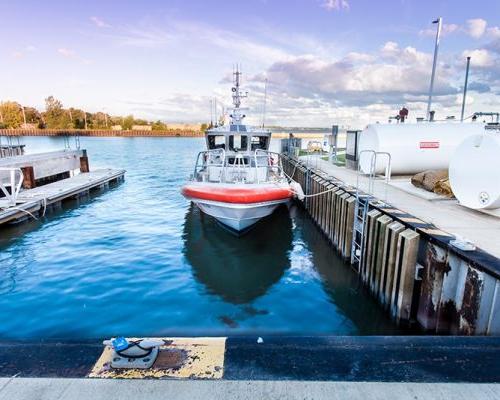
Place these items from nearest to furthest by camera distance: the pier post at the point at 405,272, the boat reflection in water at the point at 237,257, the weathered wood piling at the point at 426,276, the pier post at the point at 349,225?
the weathered wood piling at the point at 426,276 → the pier post at the point at 405,272 → the boat reflection in water at the point at 237,257 → the pier post at the point at 349,225

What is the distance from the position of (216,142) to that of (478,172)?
351 inches

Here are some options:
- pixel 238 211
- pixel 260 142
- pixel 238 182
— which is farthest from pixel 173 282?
pixel 260 142

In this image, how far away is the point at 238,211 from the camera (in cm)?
974

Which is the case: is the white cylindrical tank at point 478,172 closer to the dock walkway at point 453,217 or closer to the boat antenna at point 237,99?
the dock walkway at point 453,217

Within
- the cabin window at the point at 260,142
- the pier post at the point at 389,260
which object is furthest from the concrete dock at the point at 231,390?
the cabin window at the point at 260,142

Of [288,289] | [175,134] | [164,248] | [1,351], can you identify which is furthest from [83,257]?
[175,134]

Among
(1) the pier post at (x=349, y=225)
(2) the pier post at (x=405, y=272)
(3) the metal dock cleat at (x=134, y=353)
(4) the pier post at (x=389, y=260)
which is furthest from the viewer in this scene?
(1) the pier post at (x=349, y=225)

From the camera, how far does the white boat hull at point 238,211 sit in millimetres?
9703

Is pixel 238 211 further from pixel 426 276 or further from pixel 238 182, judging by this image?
pixel 426 276

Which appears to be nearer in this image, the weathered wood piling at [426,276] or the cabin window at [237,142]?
the weathered wood piling at [426,276]

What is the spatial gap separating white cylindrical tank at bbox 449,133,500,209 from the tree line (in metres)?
118

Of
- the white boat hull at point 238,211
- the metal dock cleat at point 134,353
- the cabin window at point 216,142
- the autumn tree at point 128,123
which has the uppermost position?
the autumn tree at point 128,123

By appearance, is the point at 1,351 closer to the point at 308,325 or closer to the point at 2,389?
the point at 2,389

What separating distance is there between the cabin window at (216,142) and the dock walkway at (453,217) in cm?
616
